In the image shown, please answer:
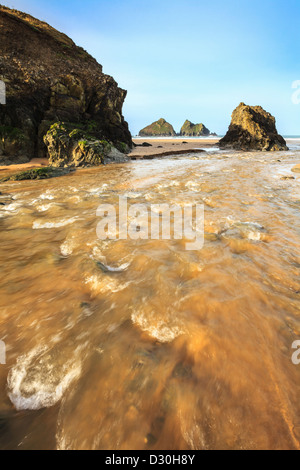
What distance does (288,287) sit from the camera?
2.04 metres

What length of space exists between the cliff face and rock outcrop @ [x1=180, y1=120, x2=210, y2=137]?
93.7m

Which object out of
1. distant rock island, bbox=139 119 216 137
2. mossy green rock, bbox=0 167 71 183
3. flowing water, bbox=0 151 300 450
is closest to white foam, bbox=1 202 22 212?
flowing water, bbox=0 151 300 450

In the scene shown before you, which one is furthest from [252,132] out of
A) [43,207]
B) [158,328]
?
[158,328]

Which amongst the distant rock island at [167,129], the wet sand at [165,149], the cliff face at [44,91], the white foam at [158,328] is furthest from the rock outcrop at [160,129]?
the white foam at [158,328]

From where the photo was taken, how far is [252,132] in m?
28.4

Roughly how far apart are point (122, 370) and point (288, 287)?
1.79m

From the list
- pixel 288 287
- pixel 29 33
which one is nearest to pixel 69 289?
pixel 288 287

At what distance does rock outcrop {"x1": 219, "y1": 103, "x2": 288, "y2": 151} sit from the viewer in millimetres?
27609

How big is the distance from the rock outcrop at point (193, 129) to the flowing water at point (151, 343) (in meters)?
112

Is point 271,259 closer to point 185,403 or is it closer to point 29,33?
point 185,403

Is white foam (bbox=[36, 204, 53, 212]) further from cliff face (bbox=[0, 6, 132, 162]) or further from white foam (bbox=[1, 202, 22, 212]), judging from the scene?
cliff face (bbox=[0, 6, 132, 162])

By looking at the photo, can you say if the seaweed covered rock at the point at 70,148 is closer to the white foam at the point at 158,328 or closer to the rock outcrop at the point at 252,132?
the white foam at the point at 158,328

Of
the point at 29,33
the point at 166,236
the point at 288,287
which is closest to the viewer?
the point at 288,287
